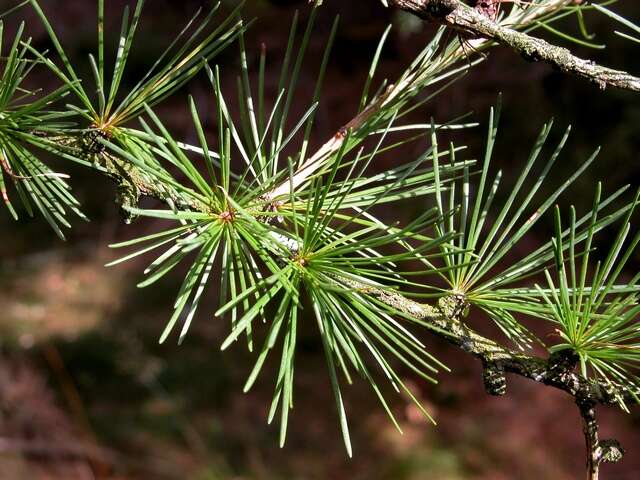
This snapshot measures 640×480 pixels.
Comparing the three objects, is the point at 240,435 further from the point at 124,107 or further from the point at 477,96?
the point at 124,107

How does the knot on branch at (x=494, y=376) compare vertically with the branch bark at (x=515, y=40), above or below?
below

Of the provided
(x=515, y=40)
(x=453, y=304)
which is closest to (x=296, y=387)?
(x=453, y=304)

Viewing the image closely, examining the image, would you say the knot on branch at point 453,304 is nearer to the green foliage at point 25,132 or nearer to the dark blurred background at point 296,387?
the green foliage at point 25,132

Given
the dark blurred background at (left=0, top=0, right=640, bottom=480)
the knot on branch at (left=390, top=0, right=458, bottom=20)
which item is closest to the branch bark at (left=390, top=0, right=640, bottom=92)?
the knot on branch at (left=390, top=0, right=458, bottom=20)

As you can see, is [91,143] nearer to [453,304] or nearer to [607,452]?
[453,304]

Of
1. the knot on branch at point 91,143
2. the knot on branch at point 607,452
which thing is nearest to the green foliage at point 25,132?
the knot on branch at point 91,143

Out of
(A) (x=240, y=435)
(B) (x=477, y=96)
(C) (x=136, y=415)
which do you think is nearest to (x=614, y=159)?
(B) (x=477, y=96)
